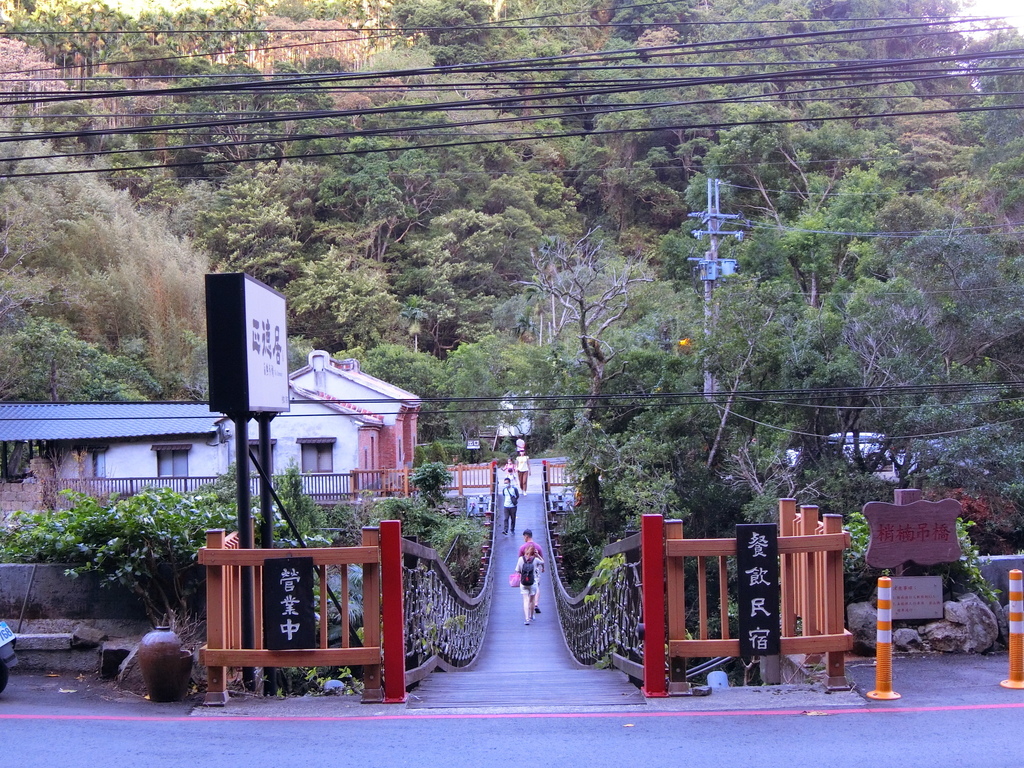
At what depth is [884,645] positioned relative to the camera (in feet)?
17.5

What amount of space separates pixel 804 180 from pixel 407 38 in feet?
107

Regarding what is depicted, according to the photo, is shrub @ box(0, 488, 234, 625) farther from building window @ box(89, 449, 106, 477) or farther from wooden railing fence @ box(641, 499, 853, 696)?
building window @ box(89, 449, 106, 477)

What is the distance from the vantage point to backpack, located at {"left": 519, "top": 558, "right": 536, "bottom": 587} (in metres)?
15.2

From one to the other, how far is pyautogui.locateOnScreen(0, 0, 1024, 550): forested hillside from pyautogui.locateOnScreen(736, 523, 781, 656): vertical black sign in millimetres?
3162

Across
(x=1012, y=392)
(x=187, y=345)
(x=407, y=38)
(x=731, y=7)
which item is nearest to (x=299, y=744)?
(x=1012, y=392)

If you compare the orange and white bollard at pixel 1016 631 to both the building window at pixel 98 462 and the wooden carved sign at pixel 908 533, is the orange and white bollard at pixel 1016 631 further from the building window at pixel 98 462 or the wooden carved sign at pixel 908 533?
the building window at pixel 98 462

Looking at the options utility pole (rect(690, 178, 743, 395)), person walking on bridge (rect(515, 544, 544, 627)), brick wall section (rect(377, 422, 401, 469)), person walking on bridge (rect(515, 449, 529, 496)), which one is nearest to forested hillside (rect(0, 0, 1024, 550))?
utility pole (rect(690, 178, 743, 395))

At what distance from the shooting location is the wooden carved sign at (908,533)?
684cm

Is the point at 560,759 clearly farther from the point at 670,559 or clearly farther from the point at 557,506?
the point at 557,506

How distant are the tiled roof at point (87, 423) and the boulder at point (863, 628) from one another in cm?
2009

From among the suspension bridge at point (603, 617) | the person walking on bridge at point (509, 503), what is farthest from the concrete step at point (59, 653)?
the person walking on bridge at point (509, 503)

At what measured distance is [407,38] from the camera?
61.9 m

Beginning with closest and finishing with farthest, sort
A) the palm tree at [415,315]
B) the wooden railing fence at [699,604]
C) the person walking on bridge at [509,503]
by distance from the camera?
the wooden railing fence at [699,604], the person walking on bridge at [509,503], the palm tree at [415,315]

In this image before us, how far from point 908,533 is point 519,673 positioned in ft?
15.2
